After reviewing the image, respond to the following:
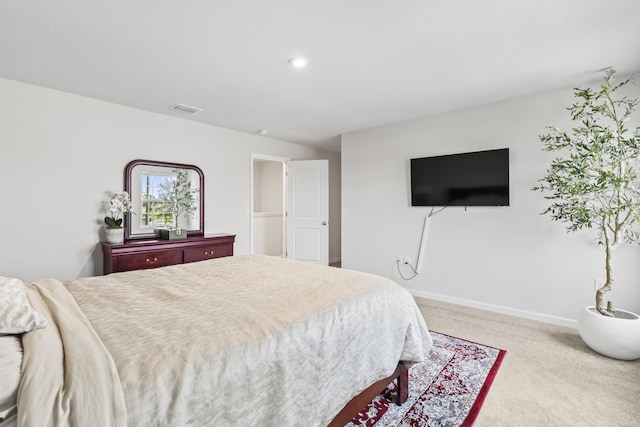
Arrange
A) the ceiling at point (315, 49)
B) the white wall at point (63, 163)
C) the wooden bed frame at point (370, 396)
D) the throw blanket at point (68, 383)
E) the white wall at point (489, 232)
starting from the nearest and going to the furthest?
the throw blanket at point (68, 383), the wooden bed frame at point (370, 396), the ceiling at point (315, 49), the white wall at point (63, 163), the white wall at point (489, 232)

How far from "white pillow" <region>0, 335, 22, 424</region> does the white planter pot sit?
3428 mm

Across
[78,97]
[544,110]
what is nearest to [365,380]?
[544,110]

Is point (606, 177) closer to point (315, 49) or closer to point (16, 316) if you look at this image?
point (315, 49)

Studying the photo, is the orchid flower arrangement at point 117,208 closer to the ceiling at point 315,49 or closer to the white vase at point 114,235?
the white vase at point 114,235

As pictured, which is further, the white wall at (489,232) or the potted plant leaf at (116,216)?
the potted plant leaf at (116,216)

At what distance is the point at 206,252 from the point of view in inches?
153

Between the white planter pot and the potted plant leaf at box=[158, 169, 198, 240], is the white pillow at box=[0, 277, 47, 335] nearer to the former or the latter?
the potted plant leaf at box=[158, 169, 198, 240]

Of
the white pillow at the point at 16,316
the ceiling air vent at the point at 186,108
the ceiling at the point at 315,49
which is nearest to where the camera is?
the white pillow at the point at 16,316

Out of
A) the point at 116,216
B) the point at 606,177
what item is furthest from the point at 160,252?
the point at 606,177

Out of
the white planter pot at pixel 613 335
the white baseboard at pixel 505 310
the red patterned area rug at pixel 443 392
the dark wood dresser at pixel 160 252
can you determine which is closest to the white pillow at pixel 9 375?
the red patterned area rug at pixel 443 392

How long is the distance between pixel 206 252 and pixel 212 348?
119 inches

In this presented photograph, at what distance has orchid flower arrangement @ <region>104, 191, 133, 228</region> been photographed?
3344 millimetres

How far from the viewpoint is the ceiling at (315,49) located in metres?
1.86

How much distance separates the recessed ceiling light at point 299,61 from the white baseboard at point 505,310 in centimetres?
314
